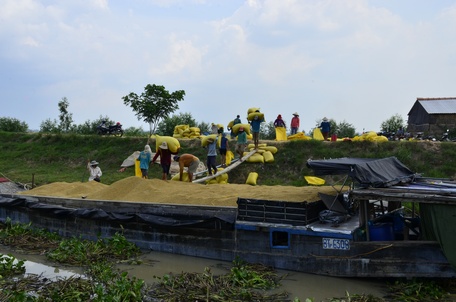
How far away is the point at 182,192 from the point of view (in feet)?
33.6

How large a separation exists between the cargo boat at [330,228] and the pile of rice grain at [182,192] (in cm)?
36

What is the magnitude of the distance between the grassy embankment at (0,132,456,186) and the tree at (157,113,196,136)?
5.49m

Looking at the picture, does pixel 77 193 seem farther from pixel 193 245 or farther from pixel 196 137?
pixel 196 137

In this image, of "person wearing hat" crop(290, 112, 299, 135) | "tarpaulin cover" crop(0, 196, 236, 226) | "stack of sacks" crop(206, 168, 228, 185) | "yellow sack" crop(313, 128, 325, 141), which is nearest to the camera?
"tarpaulin cover" crop(0, 196, 236, 226)

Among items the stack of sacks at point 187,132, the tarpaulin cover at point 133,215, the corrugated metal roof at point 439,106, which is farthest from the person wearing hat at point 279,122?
the tarpaulin cover at point 133,215

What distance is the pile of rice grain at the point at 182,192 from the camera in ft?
29.8

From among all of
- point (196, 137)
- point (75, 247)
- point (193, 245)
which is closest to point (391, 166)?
point (193, 245)

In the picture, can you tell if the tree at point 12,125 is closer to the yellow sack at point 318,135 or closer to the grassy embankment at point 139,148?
the grassy embankment at point 139,148

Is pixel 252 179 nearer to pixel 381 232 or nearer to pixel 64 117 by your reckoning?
pixel 381 232

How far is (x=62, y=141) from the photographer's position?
917 inches

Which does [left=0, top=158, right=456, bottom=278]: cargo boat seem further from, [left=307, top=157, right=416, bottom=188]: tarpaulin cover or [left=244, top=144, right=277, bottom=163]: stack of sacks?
[left=244, top=144, right=277, bottom=163]: stack of sacks

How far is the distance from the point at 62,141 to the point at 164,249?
15.8m

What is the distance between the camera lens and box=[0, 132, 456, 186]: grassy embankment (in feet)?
49.8

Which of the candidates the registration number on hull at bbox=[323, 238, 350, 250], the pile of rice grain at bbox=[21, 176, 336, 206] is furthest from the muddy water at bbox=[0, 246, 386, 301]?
the pile of rice grain at bbox=[21, 176, 336, 206]
